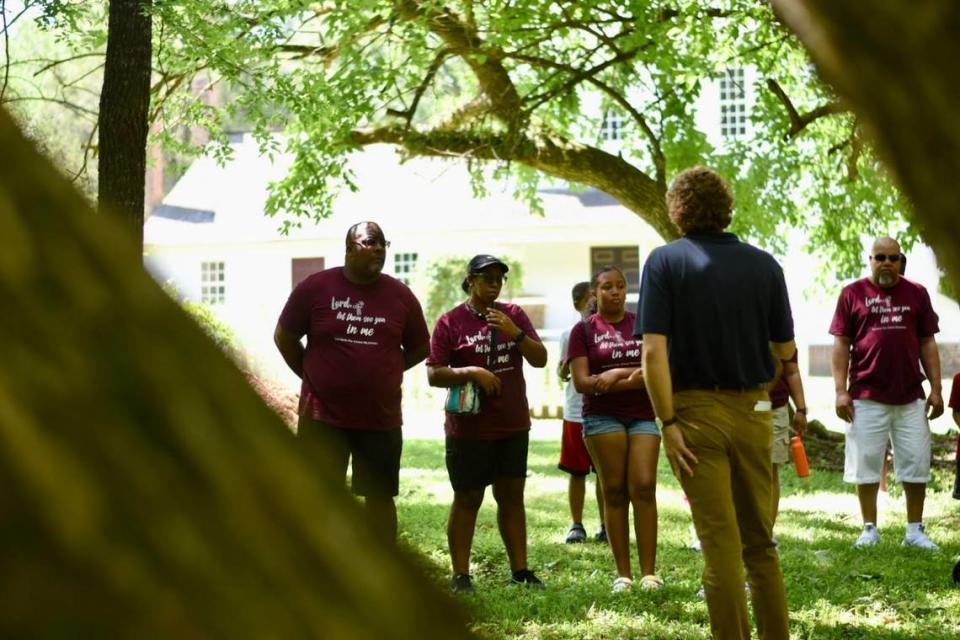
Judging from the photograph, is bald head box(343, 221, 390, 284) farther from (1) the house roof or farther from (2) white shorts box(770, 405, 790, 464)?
(1) the house roof

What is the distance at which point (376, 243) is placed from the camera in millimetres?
7414

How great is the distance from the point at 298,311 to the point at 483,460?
1405mm

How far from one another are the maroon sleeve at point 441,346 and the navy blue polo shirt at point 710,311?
2676 millimetres

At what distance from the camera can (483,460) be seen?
7793 millimetres

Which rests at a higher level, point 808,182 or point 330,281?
point 808,182

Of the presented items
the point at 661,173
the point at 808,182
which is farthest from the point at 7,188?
the point at 808,182

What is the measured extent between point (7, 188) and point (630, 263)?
34.9m

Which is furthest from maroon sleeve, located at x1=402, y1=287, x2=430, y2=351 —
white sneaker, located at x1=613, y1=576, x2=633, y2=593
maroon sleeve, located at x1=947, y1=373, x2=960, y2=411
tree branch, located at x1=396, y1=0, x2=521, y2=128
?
tree branch, located at x1=396, y1=0, x2=521, y2=128

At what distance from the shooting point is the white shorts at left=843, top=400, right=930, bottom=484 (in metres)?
9.45

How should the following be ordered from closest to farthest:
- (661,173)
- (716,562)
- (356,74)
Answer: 1. (716,562)
2. (356,74)
3. (661,173)

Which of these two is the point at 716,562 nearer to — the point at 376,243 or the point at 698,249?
the point at 698,249

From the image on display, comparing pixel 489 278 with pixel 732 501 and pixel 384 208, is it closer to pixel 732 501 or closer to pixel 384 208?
pixel 732 501

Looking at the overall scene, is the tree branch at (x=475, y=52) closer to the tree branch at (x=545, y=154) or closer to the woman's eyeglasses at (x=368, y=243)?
the tree branch at (x=545, y=154)

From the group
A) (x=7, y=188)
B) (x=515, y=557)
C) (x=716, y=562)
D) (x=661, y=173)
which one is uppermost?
(x=661, y=173)
